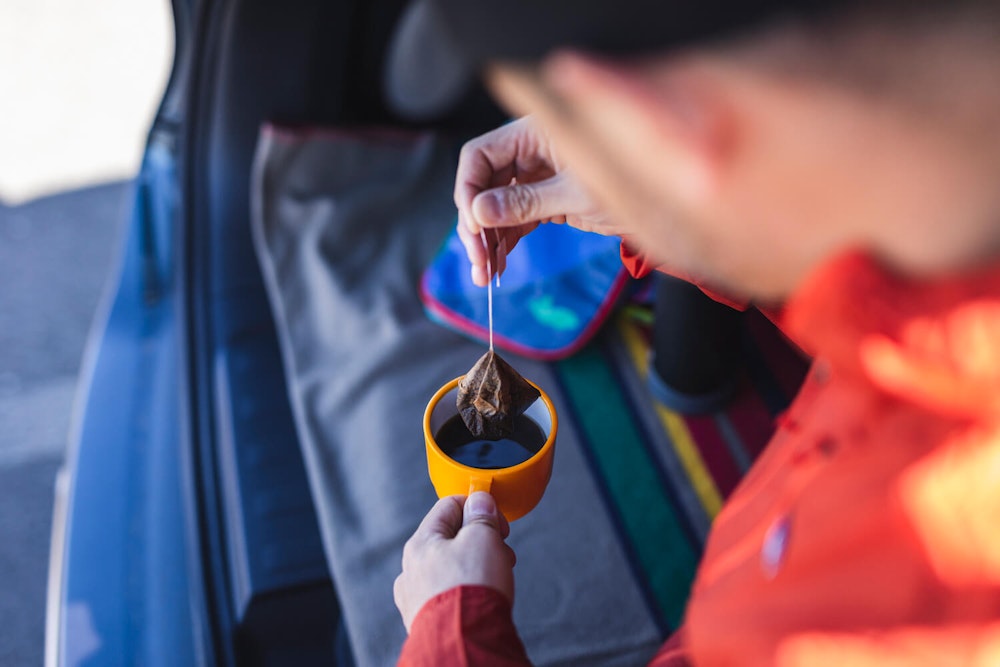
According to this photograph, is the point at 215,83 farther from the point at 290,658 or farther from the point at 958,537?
the point at 958,537

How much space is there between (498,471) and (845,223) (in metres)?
0.44

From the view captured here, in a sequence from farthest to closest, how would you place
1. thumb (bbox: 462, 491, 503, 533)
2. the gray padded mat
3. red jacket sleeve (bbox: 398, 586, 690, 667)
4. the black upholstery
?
the black upholstery < the gray padded mat < thumb (bbox: 462, 491, 503, 533) < red jacket sleeve (bbox: 398, 586, 690, 667)

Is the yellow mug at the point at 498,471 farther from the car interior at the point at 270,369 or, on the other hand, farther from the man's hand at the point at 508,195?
the car interior at the point at 270,369

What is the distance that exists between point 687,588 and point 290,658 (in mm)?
586

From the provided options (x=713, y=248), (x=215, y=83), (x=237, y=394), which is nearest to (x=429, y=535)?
(x=713, y=248)

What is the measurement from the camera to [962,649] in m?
0.49

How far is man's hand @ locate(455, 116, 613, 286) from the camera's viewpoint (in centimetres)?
96

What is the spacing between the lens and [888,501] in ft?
1.76

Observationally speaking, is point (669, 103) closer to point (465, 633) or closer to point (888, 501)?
point (888, 501)

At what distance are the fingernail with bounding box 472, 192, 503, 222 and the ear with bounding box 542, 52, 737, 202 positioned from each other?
46 cm


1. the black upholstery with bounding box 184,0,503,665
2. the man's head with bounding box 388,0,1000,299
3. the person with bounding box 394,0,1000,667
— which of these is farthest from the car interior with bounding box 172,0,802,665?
the man's head with bounding box 388,0,1000,299

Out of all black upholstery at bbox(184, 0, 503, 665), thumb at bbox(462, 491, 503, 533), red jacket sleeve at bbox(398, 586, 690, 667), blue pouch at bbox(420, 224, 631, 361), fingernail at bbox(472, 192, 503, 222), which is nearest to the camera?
red jacket sleeve at bbox(398, 586, 690, 667)

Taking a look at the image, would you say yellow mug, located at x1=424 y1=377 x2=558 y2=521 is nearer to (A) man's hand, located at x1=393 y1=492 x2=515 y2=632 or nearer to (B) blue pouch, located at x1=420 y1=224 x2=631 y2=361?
(A) man's hand, located at x1=393 y1=492 x2=515 y2=632

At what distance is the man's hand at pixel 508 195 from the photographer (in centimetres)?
96
